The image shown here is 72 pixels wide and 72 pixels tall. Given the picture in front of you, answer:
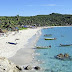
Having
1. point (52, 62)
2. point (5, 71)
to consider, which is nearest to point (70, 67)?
point (52, 62)

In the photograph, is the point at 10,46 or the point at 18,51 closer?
the point at 18,51

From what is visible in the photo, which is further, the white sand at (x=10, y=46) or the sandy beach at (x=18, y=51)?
the white sand at (x=10, y=46)

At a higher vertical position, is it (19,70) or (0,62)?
(0,62)

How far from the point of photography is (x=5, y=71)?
2048cm

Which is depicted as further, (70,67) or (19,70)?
(70,67)

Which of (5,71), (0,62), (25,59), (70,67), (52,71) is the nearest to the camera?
(5,71)

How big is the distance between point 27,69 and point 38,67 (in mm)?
1741

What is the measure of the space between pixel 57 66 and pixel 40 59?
5419 millimetres

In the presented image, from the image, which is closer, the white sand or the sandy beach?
the sandy beach

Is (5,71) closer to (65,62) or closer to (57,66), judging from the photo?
(57,66)

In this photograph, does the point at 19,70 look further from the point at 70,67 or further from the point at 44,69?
the point at 70,67

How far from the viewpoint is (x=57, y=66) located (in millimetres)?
26984

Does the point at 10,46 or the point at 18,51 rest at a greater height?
the point at 10,46

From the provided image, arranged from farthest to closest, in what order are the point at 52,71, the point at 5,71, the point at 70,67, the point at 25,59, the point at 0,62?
the point at 25,59, the point at 70,67, the point at 52,71, the point at 0,62, the point at 5,71
